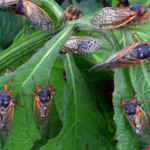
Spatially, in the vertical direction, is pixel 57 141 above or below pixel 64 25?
below

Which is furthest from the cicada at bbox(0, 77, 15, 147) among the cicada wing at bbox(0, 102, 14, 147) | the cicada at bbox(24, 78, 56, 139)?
the cicada at bbox(24, 78, 56, 139)

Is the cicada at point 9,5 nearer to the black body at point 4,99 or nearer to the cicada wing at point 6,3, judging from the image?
the cicada wing at point 6,3

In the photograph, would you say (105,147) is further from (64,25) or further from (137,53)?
(64,25)

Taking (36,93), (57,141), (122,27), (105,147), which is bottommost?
(105,147)

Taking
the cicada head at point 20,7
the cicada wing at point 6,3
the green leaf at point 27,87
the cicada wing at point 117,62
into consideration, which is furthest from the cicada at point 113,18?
the cicada wing at point 6,3

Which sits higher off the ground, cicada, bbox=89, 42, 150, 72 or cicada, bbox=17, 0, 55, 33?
cicada, bbox=17, 0, 55, 33

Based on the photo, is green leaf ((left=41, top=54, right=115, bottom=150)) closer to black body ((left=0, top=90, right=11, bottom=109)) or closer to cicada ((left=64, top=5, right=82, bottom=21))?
black body ((left=0, top=90, right=11, bottom=109))

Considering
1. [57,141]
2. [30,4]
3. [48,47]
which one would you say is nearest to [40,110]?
[57,141]
